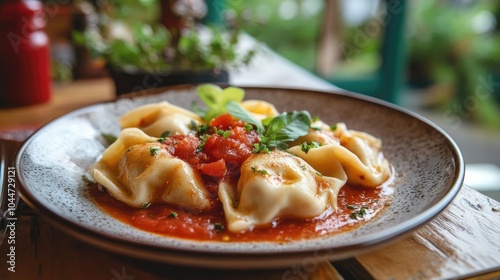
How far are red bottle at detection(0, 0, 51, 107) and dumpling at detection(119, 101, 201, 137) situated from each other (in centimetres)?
106

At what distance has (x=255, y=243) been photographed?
146 centimetres

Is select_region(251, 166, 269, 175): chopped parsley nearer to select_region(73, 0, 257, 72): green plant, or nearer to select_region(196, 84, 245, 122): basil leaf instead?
select_region(196, 84, 245, 122): basil leaf

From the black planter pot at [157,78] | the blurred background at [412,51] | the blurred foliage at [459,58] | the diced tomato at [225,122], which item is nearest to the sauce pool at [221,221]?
the diced tomato at [225,122]

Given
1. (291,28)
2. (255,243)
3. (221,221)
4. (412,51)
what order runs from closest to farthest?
(255,243) < (221,221) < (291,28) < (412,51)

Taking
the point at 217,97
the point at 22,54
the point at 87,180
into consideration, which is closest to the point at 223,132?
the point at 217,97

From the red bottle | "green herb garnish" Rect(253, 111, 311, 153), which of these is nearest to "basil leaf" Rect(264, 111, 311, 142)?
"green herb garnish" Rect(253, 111, 311, 153)

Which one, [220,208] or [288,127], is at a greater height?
[288,127]

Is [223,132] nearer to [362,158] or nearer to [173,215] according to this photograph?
[173,215]

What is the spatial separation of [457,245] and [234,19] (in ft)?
6.40

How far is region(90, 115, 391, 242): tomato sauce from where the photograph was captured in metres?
1.54

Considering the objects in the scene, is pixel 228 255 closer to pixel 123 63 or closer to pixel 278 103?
pixel 278 103

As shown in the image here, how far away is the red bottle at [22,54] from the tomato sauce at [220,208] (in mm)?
1468

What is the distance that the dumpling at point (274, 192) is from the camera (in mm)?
1634

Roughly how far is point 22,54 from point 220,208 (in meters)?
1.87
